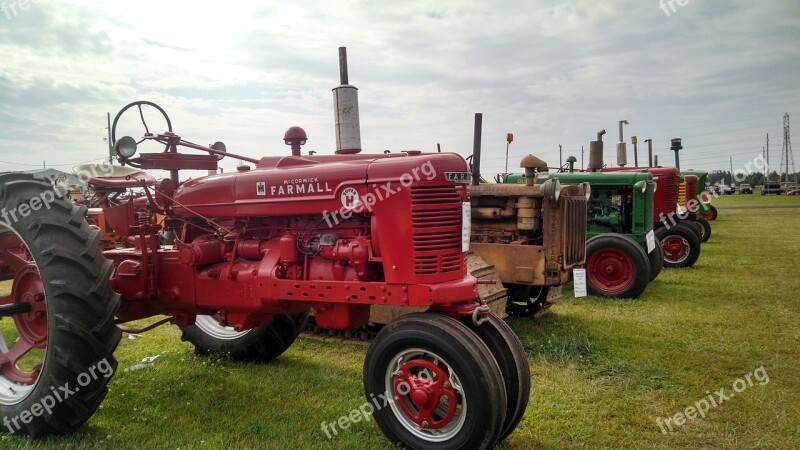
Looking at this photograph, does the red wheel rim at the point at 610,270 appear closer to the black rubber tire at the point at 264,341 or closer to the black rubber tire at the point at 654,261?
the black rubber tire at the point at 654,261

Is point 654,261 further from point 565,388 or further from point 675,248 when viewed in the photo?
point 565,388

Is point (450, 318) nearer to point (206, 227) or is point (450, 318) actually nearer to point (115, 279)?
point (206, 227)

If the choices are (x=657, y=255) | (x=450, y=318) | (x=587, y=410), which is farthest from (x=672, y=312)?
(x=450, y=318)

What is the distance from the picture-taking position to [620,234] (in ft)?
25.8

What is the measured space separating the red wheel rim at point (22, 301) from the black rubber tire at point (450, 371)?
83.3 inches

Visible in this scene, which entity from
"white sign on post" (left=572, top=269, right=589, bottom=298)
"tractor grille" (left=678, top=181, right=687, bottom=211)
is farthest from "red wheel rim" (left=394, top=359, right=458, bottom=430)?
"tractor grille" (left=678, top=181, right=687, bottom=211)

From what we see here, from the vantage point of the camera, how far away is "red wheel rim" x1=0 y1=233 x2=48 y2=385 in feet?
11.8

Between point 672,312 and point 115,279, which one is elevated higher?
point 115,279

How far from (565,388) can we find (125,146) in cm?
340

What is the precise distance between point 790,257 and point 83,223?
11.6 meters

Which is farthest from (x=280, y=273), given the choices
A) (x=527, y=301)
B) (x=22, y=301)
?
(x=527, y=301)

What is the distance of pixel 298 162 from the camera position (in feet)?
12.0

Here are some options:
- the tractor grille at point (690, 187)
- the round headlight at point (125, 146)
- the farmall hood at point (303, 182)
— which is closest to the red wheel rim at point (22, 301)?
the round headlight at point (125, 146)

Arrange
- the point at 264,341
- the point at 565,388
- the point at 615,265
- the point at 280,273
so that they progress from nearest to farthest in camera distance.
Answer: the point at 280,273, the point at 565,388, the point at 264,341, the point at 615,265
